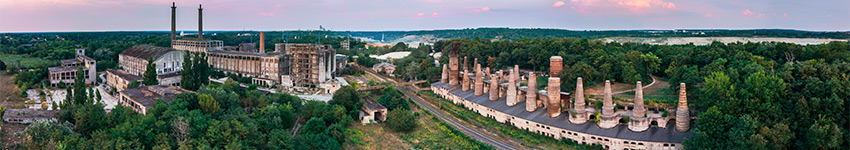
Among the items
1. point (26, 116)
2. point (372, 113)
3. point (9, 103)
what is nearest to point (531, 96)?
point (372, 113)

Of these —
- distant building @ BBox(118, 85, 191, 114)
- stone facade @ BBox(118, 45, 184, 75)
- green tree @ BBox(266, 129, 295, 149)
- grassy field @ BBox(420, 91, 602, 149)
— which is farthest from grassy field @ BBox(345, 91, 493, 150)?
stone facade @ BBox(118, 45, 184, 75)

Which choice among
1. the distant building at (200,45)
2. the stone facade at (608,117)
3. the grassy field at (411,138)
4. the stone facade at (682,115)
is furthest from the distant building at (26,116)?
the distant building at (200,45)

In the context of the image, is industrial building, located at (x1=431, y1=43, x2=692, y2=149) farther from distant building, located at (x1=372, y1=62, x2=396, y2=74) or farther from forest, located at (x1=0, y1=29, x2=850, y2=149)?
distant building, located at (x1=372, y1=62, x2=396, y2=74)

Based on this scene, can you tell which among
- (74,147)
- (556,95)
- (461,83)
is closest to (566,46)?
(461,83)

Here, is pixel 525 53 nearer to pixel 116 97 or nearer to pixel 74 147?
pixel 116 97

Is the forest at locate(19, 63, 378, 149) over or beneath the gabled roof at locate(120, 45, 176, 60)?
beneath
